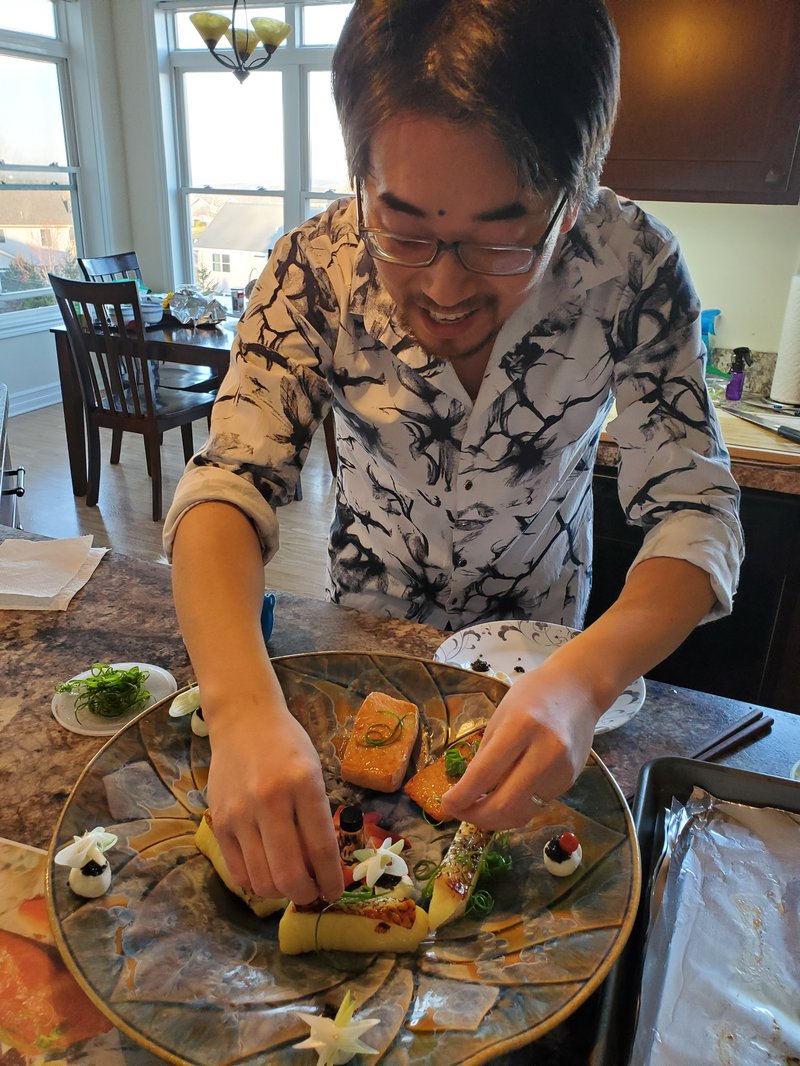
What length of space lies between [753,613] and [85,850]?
1.58 meters

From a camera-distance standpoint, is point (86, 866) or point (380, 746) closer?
point (86, 866)

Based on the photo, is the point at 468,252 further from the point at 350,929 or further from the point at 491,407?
the point at 350,929

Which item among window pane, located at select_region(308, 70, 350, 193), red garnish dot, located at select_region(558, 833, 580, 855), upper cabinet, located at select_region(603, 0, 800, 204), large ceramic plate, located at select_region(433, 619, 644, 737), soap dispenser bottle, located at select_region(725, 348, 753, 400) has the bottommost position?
large ceramic plate, located at select_region(433, 619, 644, 737)

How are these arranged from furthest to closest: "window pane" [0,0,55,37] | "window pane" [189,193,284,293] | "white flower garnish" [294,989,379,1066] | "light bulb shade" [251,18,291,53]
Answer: "window pane" [189,193,284,293]
"window pane" [0,0,55,37]
"light bulb shade" [251,18,291,53]
"white flower garnish" [294,989,379,1066]

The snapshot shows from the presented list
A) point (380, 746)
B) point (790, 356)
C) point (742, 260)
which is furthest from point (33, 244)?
point (380, 746)

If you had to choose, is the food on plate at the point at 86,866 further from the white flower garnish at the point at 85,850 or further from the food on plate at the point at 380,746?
the food on plate at the point at 380,746

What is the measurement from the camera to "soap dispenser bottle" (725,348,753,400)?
7.27 ft

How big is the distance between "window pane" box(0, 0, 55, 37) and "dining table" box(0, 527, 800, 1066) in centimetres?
509

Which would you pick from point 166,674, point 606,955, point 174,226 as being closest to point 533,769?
point 606,955

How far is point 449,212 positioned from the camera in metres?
0.70

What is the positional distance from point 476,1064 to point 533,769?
0.71 ft

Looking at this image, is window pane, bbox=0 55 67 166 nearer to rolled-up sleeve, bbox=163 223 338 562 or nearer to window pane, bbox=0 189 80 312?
window pane, bbox=0 189 80 312

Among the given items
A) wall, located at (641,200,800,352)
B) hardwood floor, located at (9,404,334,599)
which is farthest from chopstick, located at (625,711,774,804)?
hardwood floor, located at (9,404,334,599)

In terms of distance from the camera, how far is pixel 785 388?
217cm
